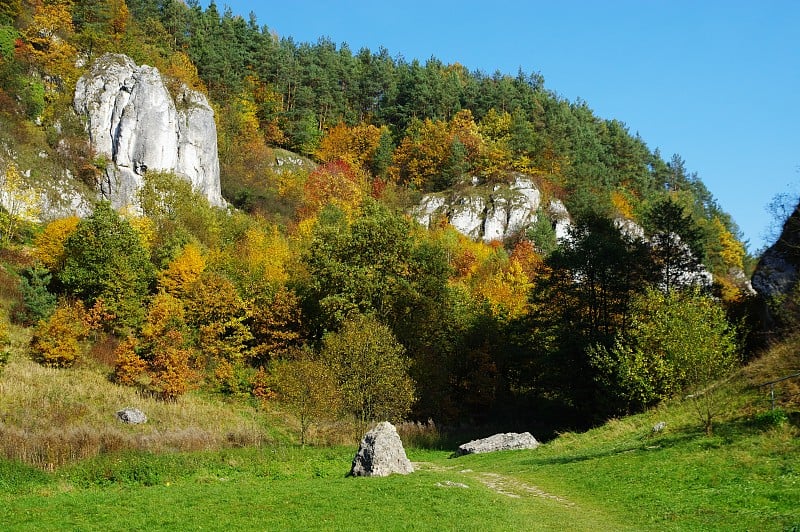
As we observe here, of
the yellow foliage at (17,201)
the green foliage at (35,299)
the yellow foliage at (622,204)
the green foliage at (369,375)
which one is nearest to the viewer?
the green foliage at (369,375)

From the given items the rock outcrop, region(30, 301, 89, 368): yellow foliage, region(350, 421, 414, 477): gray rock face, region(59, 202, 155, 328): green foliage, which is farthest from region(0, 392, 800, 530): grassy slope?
the rock outcrop

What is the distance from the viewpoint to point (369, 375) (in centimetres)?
3609

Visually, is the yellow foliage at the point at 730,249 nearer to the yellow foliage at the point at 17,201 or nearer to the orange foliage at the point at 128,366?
the orange foliage at the point at 128,366

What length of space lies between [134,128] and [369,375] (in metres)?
49.8

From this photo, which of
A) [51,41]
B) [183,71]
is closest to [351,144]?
[183,71]

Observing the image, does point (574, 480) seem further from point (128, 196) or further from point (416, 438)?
point (128, 196)

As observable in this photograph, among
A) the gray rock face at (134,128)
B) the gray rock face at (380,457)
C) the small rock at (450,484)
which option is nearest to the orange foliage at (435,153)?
the gray rock face at (134,128)

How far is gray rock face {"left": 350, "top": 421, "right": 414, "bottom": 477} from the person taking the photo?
21.7 m

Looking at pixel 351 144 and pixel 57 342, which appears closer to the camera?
pixel 57 342

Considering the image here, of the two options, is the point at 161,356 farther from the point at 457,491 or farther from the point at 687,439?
the point at 687,439

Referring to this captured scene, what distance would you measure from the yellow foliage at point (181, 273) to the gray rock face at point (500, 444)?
2859 centimetres

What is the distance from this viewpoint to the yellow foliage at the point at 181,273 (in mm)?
49572

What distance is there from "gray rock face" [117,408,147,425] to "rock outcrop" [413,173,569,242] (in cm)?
5954

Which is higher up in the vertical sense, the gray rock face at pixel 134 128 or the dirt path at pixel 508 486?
the gray rock face at pixel 134 128
